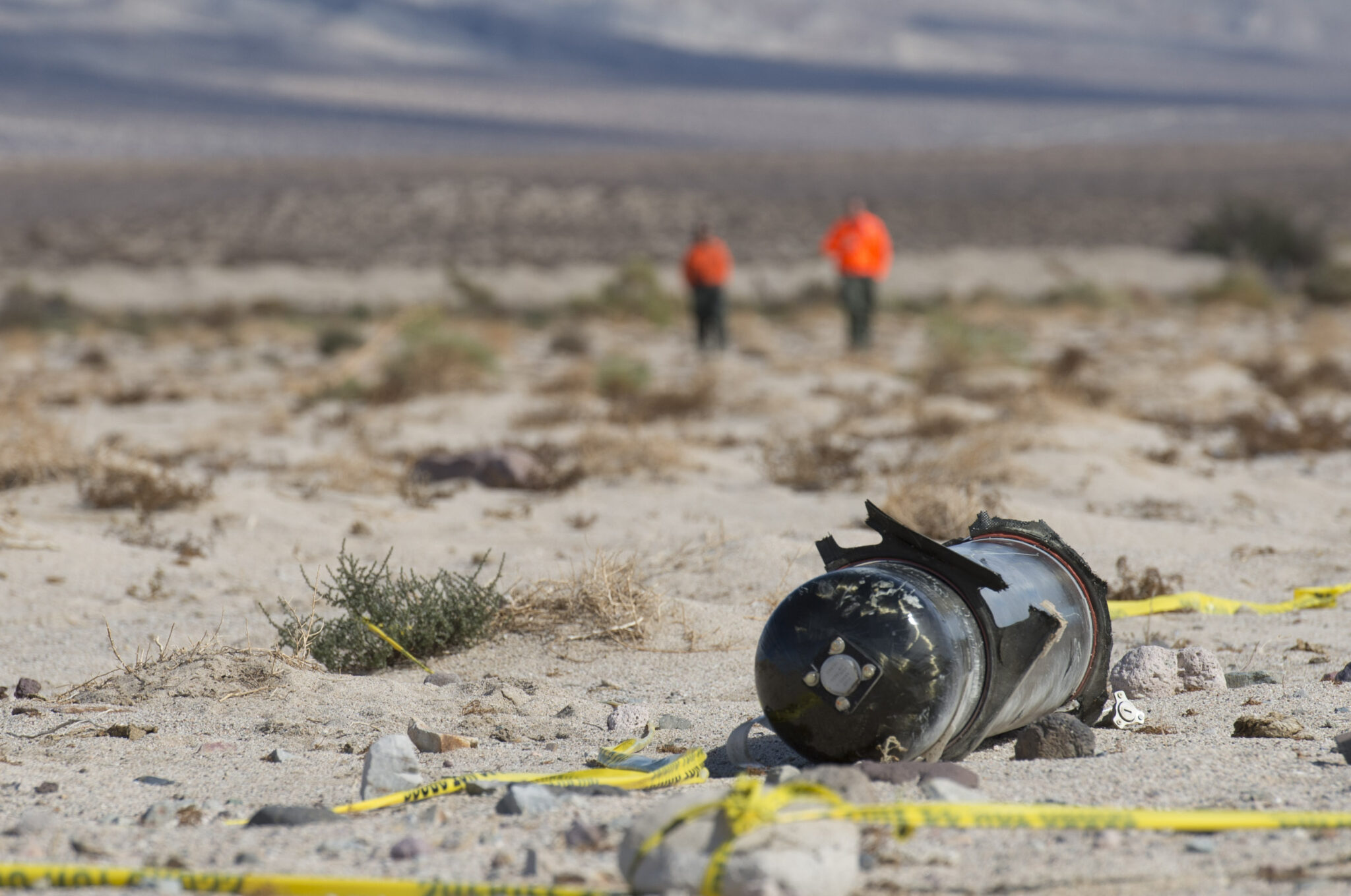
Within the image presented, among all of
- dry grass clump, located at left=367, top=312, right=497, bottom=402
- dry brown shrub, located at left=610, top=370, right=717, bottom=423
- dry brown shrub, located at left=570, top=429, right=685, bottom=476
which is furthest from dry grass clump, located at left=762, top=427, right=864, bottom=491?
dry grass clump, located at left=367, top=312, right=497, bottom=402

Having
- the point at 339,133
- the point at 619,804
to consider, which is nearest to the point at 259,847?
the point at 619,804

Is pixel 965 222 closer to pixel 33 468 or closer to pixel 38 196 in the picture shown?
pixel 38 196

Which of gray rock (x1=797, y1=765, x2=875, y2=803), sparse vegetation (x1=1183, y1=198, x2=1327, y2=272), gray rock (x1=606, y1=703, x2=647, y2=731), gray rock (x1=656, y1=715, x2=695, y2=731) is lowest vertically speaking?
gray rock (x1=656, y1=715, x2=695, y2=731)

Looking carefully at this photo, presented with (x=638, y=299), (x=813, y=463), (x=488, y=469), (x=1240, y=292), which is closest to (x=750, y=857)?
(x=813, y=463)

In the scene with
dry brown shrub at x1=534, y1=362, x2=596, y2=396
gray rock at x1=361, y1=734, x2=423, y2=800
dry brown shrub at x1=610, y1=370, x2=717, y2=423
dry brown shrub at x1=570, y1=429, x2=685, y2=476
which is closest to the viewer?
gray rock at x1=361, y1=734, x2=423, y2=800

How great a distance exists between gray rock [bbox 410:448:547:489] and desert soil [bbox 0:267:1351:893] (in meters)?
0.11

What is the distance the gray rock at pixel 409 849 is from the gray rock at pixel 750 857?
0.45 metres

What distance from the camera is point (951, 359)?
43.0 ft

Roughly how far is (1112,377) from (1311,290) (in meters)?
10.9

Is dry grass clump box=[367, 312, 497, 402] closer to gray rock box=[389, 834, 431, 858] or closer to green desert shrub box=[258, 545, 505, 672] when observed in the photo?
green desert shrub box=[258, 545, 505, 672]

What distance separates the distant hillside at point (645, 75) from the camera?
11319cm

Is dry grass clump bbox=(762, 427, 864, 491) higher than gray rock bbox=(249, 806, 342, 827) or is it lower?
higher

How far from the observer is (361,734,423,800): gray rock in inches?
133

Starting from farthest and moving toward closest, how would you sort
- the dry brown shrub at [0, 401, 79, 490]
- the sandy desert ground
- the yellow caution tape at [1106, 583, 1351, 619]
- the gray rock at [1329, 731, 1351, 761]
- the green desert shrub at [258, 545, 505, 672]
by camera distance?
the dry brown shrub at [0, 401, 79, 490], the yellow caution tape at [1106, 583, 1351, 619], the green desert shrub at [258, 545, 505, 672], the gray rock at [1329, 731, 1351, 761], the sandy desert ground
